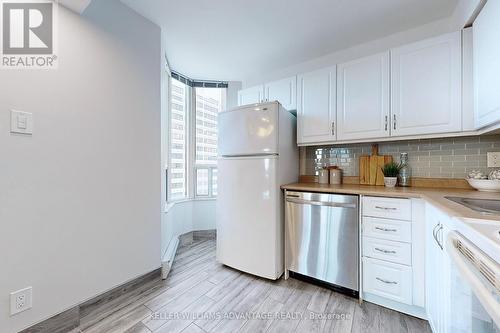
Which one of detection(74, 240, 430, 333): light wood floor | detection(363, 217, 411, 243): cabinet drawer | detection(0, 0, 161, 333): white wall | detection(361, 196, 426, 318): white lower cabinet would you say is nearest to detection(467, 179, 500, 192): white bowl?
detection(361, 196, 426, 318): white lower cabinet

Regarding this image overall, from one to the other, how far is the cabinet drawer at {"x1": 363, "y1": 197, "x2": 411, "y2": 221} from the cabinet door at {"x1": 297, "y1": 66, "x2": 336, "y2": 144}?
30.0 inches

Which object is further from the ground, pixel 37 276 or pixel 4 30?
pixel 4 30

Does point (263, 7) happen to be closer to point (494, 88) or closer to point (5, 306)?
point (494, 88)

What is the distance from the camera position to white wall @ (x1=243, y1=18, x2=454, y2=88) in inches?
73.4

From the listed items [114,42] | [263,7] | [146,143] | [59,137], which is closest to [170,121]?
[146,143]

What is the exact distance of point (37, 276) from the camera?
49.5 inches

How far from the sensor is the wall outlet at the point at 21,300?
1168mm

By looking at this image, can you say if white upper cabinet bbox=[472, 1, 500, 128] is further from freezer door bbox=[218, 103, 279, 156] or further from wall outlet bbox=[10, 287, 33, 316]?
wall outlet bbox=[10, 287, 33, 316]

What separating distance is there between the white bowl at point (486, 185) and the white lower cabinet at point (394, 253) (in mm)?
548

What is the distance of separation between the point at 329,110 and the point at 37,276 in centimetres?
261

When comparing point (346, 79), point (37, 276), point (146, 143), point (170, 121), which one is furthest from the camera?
point (170, 121)

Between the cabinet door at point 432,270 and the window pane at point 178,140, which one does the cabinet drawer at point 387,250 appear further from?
the window pane at point 178,140

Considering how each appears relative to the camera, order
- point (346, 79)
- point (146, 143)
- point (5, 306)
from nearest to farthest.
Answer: point (5, 306)
point (146, 143)
point (346, 79)

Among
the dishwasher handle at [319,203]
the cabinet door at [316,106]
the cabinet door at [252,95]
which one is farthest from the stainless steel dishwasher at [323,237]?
the cabinet door at [252,95]
